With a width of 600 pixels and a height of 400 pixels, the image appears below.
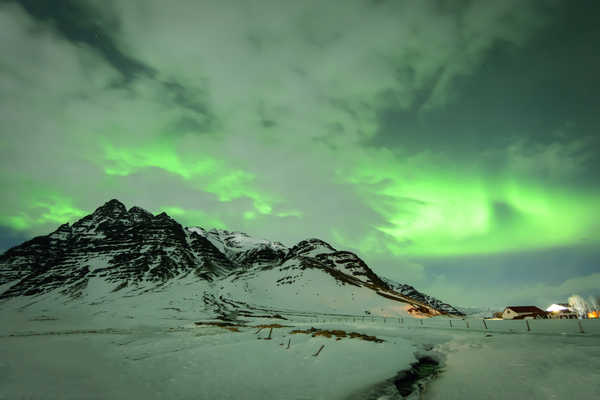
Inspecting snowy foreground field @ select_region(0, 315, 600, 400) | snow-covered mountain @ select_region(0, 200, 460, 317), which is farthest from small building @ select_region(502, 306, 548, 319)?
snowy foreground field @ select_region(0, 315, 600, 400)

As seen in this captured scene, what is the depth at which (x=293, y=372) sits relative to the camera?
58.0 ft

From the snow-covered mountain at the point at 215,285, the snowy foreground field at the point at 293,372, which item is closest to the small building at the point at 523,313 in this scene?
the snow-covered mountain at the point at 215,285

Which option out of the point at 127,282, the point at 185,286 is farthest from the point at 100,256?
the point at 185,286

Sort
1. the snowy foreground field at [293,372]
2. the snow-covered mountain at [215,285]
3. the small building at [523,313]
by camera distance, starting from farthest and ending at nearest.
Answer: the snow-covered mountain at [215,285] → the small building at [523,313] → the snowy foreground field at [293,372]

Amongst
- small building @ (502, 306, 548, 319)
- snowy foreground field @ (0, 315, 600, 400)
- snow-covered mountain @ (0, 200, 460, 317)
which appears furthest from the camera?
snow-covered mountain @ (0, 200, 460, 317)

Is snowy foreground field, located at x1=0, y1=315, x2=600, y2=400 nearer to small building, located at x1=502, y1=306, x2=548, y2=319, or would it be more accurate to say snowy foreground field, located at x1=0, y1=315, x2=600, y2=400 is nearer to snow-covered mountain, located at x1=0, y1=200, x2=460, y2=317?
snow-covered mountain, located at x1=0, y1=200, x2=460, y2=317

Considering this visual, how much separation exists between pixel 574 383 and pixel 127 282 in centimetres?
18033

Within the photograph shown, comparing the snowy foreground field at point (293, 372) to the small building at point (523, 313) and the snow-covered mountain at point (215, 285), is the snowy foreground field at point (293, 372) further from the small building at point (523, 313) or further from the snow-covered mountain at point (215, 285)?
the small building at point (523, 313)

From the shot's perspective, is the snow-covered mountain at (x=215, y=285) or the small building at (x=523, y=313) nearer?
the small building at (x=523, y=313)

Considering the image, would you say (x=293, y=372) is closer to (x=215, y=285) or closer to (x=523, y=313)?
(x=523, y=313)

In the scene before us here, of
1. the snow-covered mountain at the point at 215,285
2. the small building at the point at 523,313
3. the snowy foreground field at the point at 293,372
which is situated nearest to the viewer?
the snowy foreground field at the point at 293,372

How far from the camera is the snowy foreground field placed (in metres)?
13.1

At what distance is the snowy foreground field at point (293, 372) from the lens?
516 inches

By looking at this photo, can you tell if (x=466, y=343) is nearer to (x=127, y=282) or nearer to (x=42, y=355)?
(x=42, y=355)
